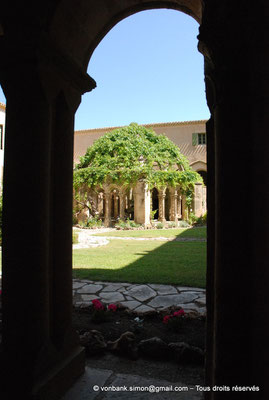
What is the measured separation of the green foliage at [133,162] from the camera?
1944 cm

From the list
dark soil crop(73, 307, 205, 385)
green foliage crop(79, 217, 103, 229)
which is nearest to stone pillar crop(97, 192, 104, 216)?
green foliage crop(79, 217, 103, 229)

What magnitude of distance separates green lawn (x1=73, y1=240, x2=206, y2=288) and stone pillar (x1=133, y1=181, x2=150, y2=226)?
9207 mm

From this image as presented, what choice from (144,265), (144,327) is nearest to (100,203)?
(144,265)

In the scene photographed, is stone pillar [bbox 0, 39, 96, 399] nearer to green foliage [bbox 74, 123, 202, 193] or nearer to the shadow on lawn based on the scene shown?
the shadow on lawn

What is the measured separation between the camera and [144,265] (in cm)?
685

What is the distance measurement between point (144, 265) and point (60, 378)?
4968mm

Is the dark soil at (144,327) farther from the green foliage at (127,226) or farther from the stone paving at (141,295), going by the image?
the green foliage at (127,226)

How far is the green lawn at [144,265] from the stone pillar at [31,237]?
135 inches

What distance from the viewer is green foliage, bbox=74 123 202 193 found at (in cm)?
1944

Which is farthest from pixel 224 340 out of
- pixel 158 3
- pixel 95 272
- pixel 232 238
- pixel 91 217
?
pixel 91 217

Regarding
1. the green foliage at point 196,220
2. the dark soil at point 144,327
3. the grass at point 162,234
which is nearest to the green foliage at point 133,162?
the green foliage at point 196,220

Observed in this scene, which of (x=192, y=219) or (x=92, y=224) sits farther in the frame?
(x=192, y=219)

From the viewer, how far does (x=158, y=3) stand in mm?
2430

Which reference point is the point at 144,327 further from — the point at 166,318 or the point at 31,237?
the point at 31,237
